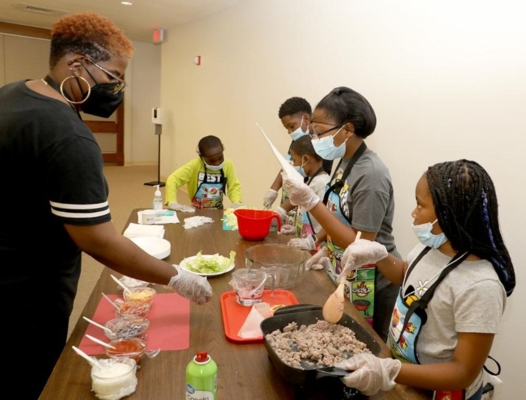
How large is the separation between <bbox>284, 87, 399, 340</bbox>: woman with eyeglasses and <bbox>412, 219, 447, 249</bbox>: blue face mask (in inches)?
13.6

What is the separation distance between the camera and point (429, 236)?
123cm

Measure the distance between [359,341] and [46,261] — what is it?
3.06 ft

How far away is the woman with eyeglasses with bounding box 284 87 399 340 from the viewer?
5.26ft

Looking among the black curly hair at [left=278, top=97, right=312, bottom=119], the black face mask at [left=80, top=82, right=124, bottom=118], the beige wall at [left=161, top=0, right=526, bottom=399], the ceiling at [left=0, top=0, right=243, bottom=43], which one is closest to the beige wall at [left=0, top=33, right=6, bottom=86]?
the ceiling at [left=0, top=0, right=243, bottom=43]

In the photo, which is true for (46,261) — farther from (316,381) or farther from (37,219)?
(316,381)

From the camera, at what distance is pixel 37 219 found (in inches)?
45.6

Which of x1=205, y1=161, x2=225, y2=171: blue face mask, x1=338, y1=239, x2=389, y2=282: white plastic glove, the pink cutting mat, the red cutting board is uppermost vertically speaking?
x1=205, y1=161, x2=225, y2=171: blue face mask

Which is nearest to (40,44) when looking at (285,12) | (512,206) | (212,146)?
(285,12)

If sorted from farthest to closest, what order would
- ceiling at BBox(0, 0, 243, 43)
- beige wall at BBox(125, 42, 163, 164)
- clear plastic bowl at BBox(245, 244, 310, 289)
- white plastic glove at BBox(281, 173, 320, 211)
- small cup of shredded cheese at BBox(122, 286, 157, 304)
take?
beige wall at BBox(125, 42, 163, 164) < ceiling at BBox(0, 0, 243, 43) < white plastic glove at BBox(281, 173, 320, 211) < clear plastic bowl at BBox(245, 244, 310, 289) < small cup of shredded cheese at BBox(122, 286, 157, 304)

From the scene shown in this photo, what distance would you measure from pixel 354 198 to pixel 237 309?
2.13 ft

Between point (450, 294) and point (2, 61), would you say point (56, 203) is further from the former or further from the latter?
point (2, 61)

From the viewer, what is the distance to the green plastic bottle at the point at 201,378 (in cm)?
84

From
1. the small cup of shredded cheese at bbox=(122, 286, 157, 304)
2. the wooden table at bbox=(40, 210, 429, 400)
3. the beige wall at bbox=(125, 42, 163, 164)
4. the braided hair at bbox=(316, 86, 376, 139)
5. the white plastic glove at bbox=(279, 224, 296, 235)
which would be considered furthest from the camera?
the beige wall at bbox=(125, 42, 163, 164)

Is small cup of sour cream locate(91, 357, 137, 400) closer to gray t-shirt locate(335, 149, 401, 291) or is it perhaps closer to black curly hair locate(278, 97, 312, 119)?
gray t-shirt locate(335, 149, 401, 291)
